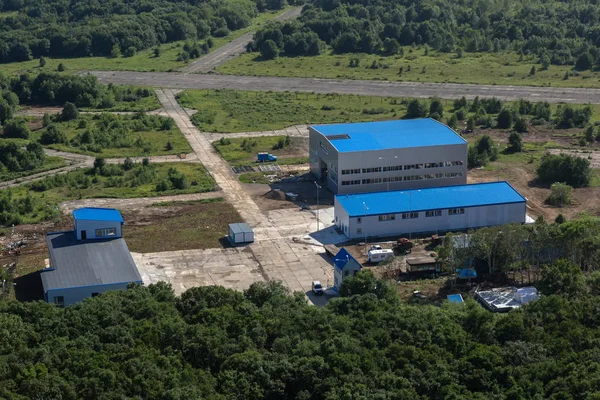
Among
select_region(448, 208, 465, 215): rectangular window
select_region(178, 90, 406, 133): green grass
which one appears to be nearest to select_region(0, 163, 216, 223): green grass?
select_region(178, 90, 406, 133): green grass

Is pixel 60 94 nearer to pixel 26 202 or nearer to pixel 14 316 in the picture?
pixel 26 202

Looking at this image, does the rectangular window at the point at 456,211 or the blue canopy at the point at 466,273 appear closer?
the blue canopy at the point at 466,273

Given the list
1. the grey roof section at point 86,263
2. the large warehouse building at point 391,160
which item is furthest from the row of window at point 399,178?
the grey roof section at point 86,263

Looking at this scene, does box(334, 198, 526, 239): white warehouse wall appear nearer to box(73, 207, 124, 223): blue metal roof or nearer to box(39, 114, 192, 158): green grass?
box(73, 207, 124, 223): blue metal roof

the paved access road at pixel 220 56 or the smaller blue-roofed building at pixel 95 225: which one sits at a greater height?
the smaller blue-roofed building at pixel 95 225

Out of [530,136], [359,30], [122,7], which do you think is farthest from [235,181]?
[122,7]

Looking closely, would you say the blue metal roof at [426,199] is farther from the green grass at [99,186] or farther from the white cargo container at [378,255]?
the green grass at [99,186]
